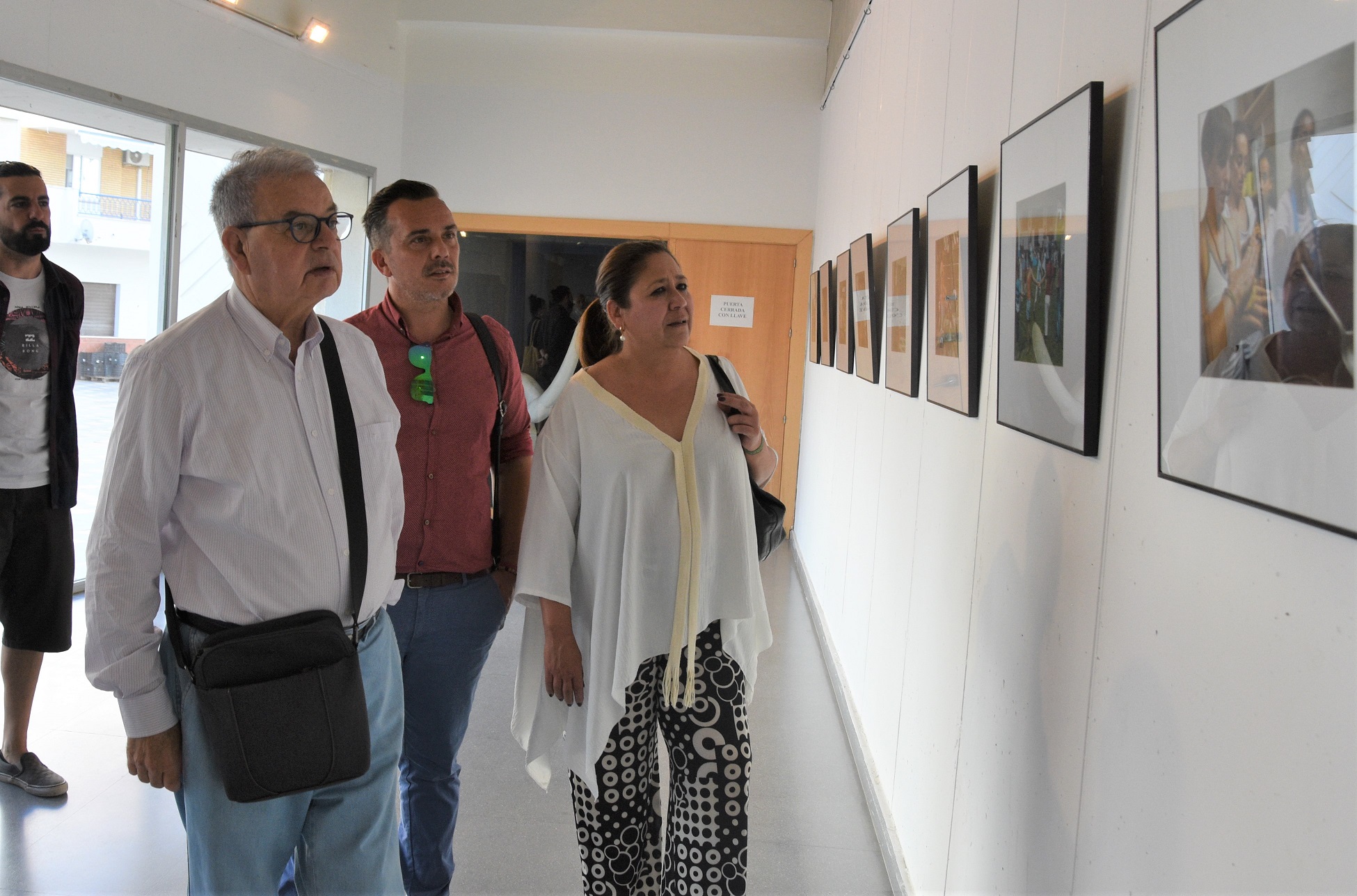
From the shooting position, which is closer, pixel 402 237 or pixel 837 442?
pixel 402 237

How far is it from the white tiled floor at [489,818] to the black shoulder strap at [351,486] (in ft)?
4.61

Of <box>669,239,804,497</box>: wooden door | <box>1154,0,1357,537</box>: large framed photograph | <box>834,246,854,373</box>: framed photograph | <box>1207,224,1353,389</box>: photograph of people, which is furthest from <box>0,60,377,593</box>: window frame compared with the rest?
<box>1207,224,1353,389</box>: photograph of people

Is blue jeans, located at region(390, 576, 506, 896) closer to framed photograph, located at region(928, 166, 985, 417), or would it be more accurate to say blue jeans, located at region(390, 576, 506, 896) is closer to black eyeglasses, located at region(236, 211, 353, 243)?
black eyeglasses, located at region(236, 211, 353, 243)

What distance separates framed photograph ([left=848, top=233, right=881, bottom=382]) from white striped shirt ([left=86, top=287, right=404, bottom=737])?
263 centimetres

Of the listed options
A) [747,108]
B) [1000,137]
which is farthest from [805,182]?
[1000,137]

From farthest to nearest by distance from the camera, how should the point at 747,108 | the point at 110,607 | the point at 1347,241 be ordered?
the point at 747,108 → the point at 110,607 → the point at 1347,241

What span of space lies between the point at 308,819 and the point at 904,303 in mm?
2381

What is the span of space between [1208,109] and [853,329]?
3.45 meters

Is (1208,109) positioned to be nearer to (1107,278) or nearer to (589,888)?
(1107,278)

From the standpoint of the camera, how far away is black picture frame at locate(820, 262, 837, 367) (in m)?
5.55

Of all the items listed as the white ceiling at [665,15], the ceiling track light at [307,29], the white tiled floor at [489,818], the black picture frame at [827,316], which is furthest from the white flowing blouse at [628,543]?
the white ceiling at [665,15]

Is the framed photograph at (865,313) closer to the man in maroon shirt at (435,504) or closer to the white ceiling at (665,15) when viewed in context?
the man in maroon shirt at (435,504)

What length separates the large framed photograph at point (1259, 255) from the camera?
2.77ft

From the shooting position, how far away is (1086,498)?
1.54 meters
